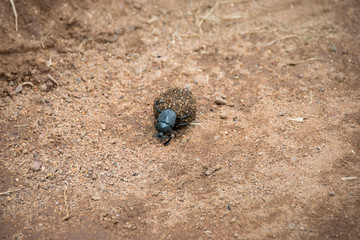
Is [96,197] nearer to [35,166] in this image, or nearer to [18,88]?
[35,166]

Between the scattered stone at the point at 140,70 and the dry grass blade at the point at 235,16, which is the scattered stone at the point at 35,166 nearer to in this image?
the scattered stone at the point at 140,70

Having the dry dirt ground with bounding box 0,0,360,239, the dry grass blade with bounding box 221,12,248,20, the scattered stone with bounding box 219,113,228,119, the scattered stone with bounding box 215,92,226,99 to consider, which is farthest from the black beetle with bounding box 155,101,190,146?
the dry grass blade with bounding box 221,12,248,20

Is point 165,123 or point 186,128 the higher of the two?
point 165,123

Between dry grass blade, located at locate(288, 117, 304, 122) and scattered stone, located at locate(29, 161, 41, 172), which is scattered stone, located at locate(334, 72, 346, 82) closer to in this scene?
dry grass blade, located at locate(288, 117, 304, 122)

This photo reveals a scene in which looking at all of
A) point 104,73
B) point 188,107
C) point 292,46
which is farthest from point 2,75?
point 292,46

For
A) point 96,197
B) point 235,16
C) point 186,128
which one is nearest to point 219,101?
point 186,128

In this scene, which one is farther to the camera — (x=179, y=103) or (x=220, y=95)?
(x=220, y=95)
